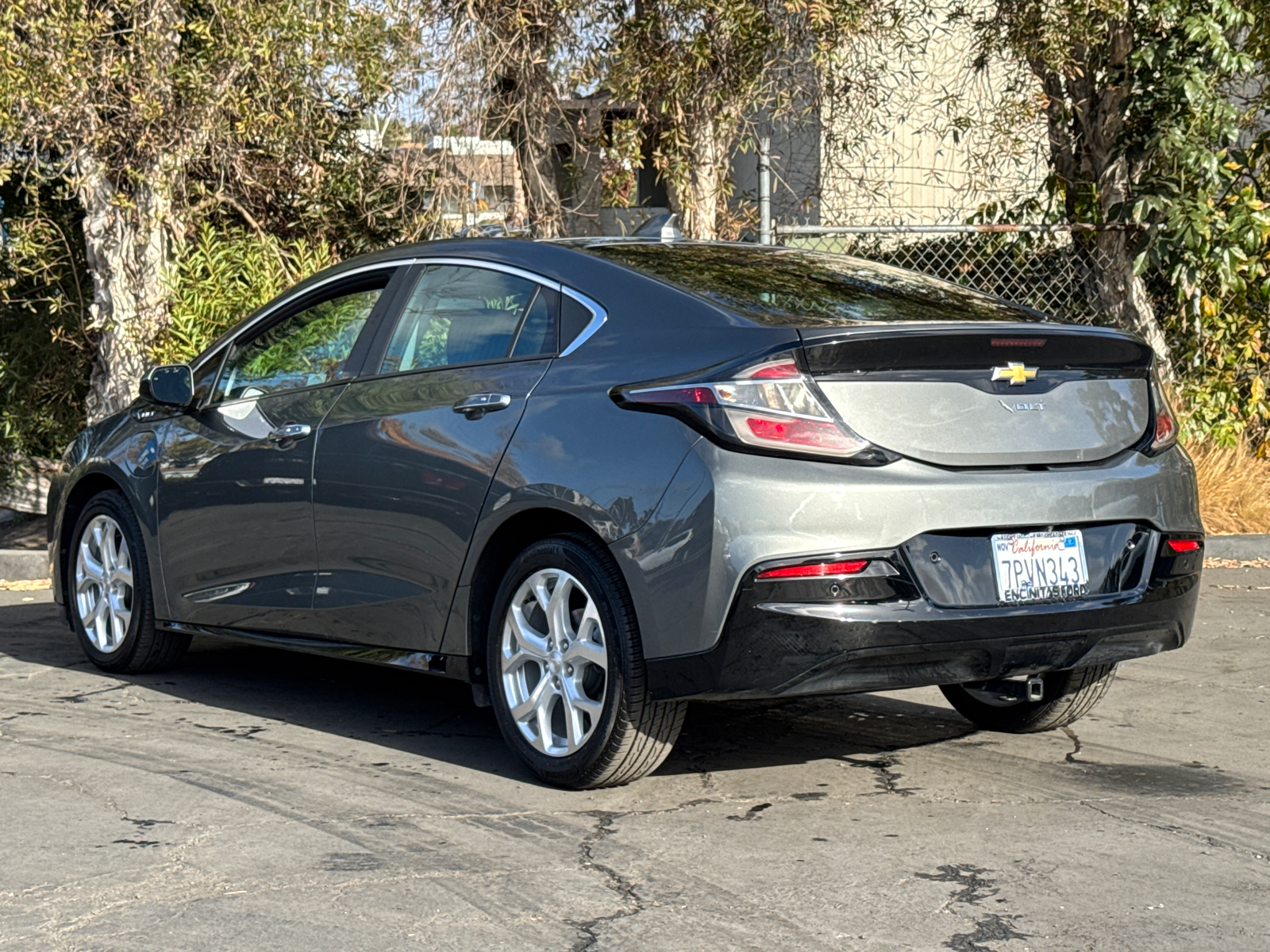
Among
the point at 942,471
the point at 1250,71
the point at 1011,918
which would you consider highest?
the point at 1250,71

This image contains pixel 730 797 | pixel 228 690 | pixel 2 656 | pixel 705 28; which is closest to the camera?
pixel 730 797

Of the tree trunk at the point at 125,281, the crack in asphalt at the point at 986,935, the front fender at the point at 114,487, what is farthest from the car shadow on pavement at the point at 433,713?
the tree trunk at the point at 125,281

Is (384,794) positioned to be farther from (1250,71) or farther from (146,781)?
(1250,71)

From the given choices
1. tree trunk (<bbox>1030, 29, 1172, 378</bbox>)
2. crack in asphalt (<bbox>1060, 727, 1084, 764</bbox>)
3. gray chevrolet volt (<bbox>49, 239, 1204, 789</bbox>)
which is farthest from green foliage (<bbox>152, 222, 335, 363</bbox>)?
crack in asphalt (<bbox>1060, 727, 1084, 764</bbox>)

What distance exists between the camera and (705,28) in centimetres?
977

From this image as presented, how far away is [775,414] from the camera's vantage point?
4324mm

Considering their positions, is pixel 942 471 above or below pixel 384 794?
above

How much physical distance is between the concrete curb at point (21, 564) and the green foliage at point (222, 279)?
4.54 feet

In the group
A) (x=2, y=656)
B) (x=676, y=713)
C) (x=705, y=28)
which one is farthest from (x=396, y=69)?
(x=676, y=713)

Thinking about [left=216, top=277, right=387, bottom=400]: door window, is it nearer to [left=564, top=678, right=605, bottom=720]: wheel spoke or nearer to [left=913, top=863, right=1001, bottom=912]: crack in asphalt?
[left=564, top=678, right=605, bottom=720]: wheel spoke

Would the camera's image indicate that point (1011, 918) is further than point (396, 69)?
No

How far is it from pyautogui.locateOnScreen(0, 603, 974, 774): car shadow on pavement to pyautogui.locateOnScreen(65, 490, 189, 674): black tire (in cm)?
7

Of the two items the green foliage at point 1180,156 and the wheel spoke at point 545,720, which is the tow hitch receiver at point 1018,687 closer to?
the wheel spoke at point 545,720

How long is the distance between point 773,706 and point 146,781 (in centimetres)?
226
